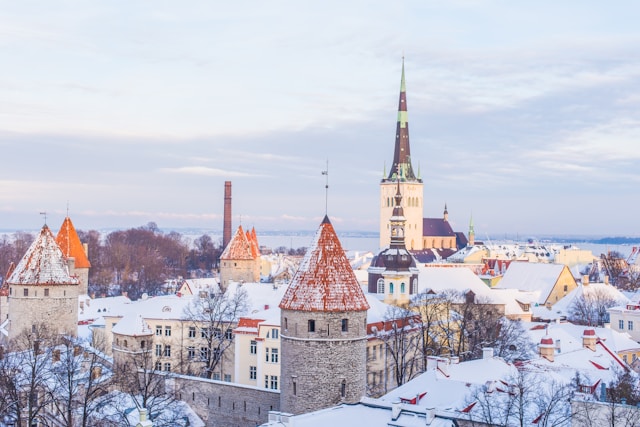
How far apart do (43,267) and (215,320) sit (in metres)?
9.55

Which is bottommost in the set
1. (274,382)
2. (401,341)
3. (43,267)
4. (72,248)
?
(274,382)

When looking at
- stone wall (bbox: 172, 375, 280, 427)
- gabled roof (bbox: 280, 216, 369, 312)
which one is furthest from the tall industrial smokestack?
gabled roof (bbox: 280, 216, 369, 312)

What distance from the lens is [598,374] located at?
3291cm

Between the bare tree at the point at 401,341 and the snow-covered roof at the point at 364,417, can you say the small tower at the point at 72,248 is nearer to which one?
the bare tree at the point at 401,341

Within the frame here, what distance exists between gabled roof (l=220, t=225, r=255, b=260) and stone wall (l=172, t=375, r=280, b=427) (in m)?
31.8

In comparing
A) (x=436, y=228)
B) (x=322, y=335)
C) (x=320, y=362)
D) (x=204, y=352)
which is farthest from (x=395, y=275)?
(x=436, y=228)

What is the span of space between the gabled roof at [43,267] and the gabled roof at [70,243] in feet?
52.9

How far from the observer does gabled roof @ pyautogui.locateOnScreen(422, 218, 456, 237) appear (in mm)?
126769

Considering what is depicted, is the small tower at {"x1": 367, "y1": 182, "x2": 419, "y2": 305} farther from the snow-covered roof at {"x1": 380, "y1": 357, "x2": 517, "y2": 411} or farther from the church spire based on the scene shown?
the church spire

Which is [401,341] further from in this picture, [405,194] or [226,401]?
[405,194]

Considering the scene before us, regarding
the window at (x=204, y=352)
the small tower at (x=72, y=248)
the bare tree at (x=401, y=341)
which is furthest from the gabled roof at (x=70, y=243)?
the bare tree at (x=401, y=341)

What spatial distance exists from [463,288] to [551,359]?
29.1 meters

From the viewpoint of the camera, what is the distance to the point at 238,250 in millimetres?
65625

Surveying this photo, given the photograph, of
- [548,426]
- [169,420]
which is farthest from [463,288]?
[548,426]
